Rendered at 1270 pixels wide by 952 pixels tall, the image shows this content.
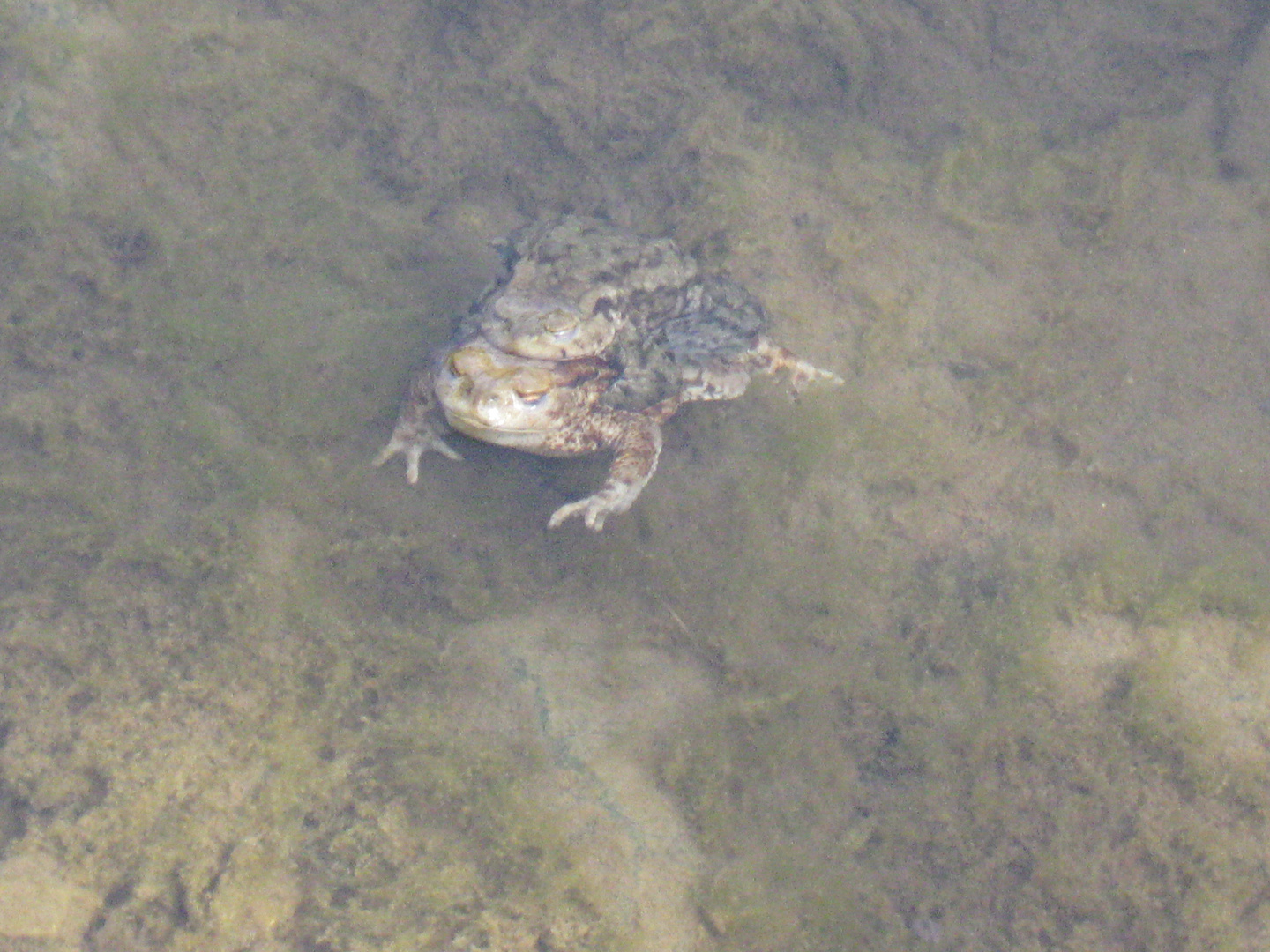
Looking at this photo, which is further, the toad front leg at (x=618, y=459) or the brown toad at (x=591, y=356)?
the toad front leg at (x=618, y=459)

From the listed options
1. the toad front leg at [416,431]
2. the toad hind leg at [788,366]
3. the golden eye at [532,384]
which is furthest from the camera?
the toad hind leg at [788,366]

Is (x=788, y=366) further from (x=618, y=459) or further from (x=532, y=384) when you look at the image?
(x=532, y=384)

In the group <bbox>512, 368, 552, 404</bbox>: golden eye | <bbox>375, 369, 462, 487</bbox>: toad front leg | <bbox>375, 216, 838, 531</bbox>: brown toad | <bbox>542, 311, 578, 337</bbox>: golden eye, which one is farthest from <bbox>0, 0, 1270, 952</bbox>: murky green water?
<bbox>542, 311, 578, 337</bbox>: golden eye

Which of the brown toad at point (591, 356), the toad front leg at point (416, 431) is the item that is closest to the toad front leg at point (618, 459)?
the brown toad at point (591, 356)

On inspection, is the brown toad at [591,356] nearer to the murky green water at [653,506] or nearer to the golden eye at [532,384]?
the golden eye at [532,384]

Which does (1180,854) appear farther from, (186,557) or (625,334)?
(186,557)

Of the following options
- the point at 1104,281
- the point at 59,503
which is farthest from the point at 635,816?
the point at 1104,281

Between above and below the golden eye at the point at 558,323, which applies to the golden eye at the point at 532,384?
below

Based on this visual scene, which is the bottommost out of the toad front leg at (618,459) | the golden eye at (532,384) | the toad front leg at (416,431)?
the toad front leg at (416,431)
